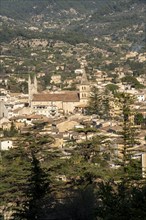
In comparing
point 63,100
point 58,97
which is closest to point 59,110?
point 63,100

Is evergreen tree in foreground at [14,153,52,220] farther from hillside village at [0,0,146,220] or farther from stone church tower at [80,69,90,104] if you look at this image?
stone church tower at [80,69,90,104]

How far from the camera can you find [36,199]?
16922 millimetres

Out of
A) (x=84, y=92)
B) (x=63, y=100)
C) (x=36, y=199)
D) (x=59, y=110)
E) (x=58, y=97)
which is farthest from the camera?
(x=58, y=97)

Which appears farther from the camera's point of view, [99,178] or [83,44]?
[83,44]

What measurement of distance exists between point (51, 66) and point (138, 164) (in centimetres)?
9965

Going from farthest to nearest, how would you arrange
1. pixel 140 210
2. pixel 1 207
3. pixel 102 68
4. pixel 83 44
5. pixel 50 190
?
pixel 83 44
pixel 102 68
pixel 1 207
pixel 50 190
pixel 140 210

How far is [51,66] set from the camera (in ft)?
396

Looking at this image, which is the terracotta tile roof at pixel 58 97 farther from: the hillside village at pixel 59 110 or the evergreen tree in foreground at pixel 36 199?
the evergreen tree in foreground at pixel 36 199

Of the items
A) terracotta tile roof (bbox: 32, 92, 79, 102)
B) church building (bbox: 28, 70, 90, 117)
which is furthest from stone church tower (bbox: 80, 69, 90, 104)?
terracotta tile roof (bbox: 32, 92, 79, 102)

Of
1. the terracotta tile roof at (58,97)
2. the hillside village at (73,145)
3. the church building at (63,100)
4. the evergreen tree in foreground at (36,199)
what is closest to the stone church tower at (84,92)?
the church building at (63,100)

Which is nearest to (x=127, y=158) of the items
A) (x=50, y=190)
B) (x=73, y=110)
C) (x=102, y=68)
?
(x=50, y=190)

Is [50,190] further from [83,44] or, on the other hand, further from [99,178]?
[83,44]

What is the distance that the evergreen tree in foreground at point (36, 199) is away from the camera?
53.0 feet

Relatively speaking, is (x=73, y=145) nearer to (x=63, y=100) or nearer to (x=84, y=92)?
(x=63, y=100)
